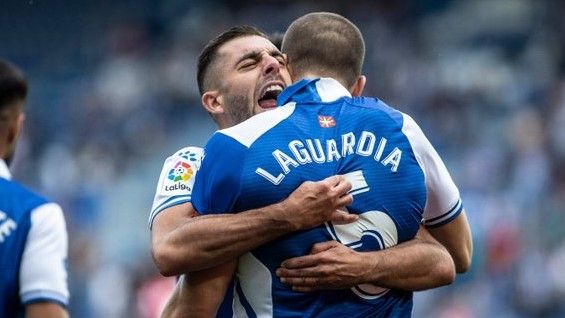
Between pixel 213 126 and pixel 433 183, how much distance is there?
1402cm

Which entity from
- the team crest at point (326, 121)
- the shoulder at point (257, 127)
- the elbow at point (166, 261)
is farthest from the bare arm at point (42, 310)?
the team crest at point (326, 121)

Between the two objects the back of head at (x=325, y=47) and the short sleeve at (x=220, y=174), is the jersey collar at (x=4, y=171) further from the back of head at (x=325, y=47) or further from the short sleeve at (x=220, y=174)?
the back of head at (x=325, y=47)

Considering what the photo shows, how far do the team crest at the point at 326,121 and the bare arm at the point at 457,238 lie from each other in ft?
2.29

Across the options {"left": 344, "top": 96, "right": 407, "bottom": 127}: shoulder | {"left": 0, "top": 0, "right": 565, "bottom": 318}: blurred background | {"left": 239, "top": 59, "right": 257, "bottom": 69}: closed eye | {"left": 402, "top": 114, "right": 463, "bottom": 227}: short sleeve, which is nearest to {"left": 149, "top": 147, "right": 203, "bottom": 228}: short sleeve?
{"left": 239, "top": 59, "right": 257, "bottom": 69}: closed eye

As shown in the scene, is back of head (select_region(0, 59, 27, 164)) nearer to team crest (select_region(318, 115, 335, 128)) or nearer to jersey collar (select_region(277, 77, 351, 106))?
jersey collar (select_region(277, 77, 351, 106))

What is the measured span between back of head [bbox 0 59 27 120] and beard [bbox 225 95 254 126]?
107 centimetres

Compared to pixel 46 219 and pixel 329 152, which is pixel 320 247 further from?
pixel 46 219

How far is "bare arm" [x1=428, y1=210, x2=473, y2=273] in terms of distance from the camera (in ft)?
18.0

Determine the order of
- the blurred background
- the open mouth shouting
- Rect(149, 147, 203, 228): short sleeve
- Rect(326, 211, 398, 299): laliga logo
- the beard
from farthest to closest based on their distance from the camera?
the blurred background, the beard, the open mouth shouting, Rect(149, 147, 203, 228): short sleeve, Rect(326, 211, 398, 299): laliga logo

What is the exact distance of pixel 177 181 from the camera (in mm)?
5527

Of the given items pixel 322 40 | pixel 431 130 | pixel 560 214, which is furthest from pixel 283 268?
pixel 431 130

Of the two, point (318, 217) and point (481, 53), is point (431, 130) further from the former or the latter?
point (318, 217)

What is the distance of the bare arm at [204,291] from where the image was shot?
5.07 m

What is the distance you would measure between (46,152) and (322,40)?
1474cm
